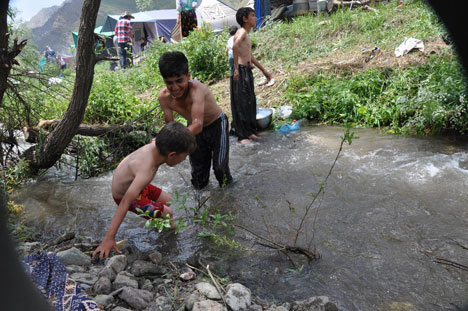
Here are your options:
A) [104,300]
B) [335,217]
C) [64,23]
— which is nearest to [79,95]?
[104,300]

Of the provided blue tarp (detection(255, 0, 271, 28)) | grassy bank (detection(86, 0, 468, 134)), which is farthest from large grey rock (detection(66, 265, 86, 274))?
blue tarp (detection(255, 0, 271, 28))

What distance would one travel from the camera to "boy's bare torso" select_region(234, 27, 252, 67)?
564cm

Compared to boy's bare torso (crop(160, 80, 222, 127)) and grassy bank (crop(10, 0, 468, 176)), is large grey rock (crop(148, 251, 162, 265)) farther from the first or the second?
grassy bank (crop(10, 0, 468, 176))

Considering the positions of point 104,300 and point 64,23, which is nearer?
point 104,300

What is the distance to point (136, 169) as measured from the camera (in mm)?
2855

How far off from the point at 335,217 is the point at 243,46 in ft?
11.2

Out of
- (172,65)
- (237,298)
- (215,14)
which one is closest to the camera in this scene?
(237,298)

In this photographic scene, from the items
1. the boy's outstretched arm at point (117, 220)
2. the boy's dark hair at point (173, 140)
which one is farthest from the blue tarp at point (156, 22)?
the boy's outstretched arm at point (117, 220)

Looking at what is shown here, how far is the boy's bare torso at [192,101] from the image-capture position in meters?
3.49

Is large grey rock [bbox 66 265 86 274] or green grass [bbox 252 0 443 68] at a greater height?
green grass [bbox 252 0 443 68]

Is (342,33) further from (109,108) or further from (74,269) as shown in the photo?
(74,269)

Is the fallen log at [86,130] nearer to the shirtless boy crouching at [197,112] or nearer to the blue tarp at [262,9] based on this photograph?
the shirtless boy crouching at [197,112]

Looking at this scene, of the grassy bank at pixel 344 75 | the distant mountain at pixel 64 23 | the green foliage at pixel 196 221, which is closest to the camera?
the green foliage at pixel 196 221

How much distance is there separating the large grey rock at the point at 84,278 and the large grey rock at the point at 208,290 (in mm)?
685
